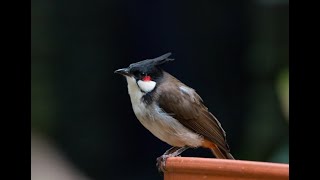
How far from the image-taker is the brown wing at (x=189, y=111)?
3869 millimetres

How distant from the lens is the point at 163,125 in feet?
12.5

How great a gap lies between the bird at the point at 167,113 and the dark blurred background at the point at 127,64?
1.78m

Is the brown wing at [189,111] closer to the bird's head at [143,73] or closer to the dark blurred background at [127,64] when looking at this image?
the bird's head at [143,73]

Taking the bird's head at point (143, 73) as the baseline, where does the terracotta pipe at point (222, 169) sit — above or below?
below

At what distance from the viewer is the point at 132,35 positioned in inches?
242

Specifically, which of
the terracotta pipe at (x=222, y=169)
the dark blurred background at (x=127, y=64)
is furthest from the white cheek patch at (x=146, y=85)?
the dark blurred background at (x=127, y=64)

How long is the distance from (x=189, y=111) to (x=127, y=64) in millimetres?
2199

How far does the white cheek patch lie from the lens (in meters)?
3.86

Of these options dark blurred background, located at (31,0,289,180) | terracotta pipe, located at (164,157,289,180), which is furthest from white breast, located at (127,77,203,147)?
dark blurred background, located at (31,0,289,180)

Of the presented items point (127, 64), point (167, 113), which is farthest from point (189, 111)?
point (127, 64)

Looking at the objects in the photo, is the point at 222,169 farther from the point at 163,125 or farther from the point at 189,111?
the point at 189,111

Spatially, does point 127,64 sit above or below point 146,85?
above

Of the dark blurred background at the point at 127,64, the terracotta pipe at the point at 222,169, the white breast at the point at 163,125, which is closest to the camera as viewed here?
the terracotta pipe at the point at 222,169

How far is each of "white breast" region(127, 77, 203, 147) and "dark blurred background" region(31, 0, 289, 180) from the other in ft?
6.07
